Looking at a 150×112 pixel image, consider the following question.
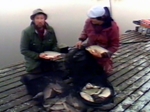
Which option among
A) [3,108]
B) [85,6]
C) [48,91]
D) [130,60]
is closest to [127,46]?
[130,60]

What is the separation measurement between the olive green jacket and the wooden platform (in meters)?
0.28

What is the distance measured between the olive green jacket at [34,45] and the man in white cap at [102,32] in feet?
1.02

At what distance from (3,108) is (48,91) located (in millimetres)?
425

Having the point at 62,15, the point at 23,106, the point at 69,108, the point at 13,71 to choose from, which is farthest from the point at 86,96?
the point at 62,15

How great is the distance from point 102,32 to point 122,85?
609 mm

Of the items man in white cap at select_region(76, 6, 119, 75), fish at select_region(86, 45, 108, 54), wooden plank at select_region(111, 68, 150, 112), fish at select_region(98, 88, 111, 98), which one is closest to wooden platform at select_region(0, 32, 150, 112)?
wooden plank at select_region(111, 68, 150, 112)

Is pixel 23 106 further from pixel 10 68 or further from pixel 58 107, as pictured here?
pixel 10 68

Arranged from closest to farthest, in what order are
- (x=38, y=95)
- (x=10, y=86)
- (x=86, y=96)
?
(x=86, y=96) → (x=38, y=95) → (x=10, y=86)

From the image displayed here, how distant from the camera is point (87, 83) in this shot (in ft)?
9.68

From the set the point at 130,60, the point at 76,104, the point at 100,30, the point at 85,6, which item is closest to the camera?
the point at 76,104

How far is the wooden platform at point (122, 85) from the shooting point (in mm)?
2712

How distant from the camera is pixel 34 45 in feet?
9.95

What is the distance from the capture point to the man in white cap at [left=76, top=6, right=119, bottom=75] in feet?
9.71

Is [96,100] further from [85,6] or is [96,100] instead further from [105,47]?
[85,6]
